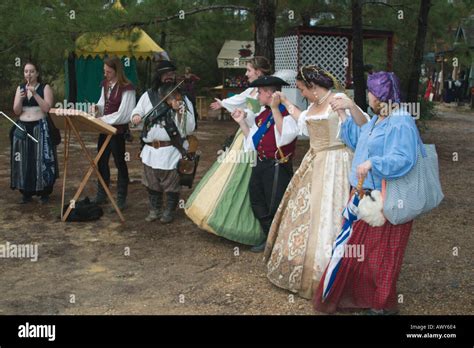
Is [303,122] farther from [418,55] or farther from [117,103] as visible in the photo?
[418,55]

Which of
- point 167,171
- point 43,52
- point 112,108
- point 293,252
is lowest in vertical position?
point 293,252

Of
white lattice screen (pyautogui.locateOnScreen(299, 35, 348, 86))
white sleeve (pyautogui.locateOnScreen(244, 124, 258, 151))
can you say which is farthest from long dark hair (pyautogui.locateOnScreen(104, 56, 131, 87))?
white lattice screen (pyautogui.locateOnScreen(299, 35, 348, 86))

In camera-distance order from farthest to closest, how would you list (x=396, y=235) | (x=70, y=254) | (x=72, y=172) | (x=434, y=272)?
(x=72, y=172)
(x=70, y=254)
(x=434, y=272)
(x=396, y=235)

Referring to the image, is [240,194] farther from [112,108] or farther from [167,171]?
[112,108]

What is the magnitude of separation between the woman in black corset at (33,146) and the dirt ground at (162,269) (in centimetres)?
27

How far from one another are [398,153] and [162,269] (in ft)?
7.15

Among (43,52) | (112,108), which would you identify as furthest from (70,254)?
(43,52)

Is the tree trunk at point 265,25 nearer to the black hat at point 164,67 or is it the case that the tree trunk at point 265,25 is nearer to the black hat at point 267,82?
the black hat at point 164,67

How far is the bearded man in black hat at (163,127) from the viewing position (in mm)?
5707

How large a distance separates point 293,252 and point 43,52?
189 inches

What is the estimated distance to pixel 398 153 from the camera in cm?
338

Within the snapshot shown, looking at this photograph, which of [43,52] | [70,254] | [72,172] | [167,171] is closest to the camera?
[70,254]

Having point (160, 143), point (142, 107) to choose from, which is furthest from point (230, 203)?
point (142, 107)
